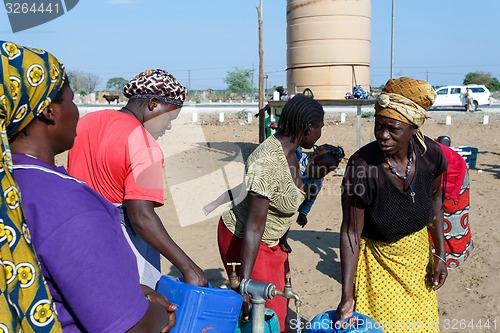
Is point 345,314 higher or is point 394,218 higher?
point 394,218

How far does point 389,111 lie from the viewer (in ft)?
7.62

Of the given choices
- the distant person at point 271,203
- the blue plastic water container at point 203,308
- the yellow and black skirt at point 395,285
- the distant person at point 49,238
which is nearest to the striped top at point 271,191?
the distant person at point 271,203

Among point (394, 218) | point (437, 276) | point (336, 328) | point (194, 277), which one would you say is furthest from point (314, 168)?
point (194, 277)

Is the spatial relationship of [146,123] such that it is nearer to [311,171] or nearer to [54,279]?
[311,171]

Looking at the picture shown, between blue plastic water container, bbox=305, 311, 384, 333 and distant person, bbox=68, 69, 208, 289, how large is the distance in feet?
1.99

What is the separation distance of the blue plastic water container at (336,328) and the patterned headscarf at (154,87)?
136cm

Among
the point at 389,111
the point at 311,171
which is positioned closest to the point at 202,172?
the point at 311,171

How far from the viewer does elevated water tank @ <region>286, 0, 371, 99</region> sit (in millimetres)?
10984

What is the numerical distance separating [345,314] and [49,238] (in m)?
1.69

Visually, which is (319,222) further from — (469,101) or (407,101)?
(469,101)

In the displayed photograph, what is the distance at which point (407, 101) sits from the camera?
7.55 feet

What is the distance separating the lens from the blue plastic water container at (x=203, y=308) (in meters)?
1.75

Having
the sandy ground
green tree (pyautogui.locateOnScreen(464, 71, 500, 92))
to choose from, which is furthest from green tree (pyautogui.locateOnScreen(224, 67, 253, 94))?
the sandy ground

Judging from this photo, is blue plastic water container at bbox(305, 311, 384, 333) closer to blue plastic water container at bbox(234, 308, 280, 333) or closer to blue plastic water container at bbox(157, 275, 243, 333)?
blue plastic water container at bbox(234, 308, 280, 333)
